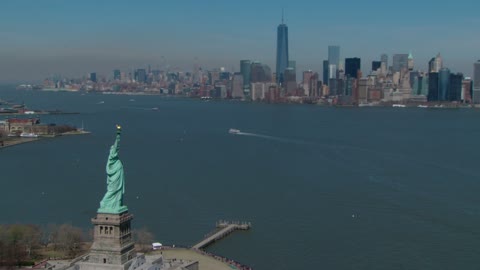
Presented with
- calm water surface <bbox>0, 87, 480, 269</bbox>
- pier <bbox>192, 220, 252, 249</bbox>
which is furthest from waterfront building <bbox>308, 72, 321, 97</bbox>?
pier <bbox>192, 220, 252, 249</bbox>

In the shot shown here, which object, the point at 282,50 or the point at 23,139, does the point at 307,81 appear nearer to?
the point at 282,50

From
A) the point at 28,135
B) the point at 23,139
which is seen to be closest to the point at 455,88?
the point at 28,135

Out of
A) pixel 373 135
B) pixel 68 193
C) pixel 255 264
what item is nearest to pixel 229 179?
pixel 68 193

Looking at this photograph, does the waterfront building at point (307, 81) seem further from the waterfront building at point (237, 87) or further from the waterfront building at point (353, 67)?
the waterfront building at point (237, 87)

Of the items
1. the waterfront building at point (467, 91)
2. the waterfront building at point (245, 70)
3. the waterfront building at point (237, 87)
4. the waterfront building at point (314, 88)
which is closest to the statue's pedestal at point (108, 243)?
the waterfront building at point (467, 91)

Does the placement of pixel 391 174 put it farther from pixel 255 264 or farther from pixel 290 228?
pixel 255 264

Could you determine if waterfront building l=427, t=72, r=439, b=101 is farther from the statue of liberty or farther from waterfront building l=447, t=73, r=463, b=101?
the statue of liberty
